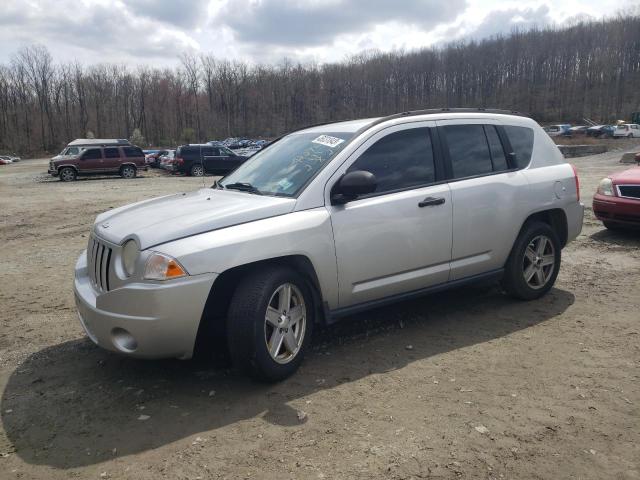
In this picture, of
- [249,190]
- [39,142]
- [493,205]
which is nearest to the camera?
[249,190]

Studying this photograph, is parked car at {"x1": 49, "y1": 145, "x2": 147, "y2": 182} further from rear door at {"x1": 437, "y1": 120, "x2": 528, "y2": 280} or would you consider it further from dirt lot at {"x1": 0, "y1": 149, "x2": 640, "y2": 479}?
rear door at {"x1": 437, "y1": 120, "x2": 528, "y2": 280}

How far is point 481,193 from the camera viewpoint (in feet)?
15.5

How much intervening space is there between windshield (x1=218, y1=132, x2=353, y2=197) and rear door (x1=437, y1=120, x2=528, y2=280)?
108cm

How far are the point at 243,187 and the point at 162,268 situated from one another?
1348 mm

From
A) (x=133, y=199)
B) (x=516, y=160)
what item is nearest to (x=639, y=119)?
(x=133, y=199)

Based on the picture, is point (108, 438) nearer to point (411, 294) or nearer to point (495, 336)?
point (411, 294)

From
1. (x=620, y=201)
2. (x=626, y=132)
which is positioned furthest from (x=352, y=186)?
(x=626, y=132)

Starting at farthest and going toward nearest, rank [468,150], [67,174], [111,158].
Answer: [111,158] → [67,174] → [468,150]

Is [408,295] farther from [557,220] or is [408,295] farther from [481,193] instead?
[557,220]

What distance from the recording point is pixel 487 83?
352 feet

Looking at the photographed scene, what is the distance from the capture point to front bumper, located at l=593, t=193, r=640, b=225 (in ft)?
25.4

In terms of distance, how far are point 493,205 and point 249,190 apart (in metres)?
2.17

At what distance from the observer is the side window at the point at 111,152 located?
91.1 feet

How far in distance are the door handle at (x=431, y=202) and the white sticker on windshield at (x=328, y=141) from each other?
822mm
